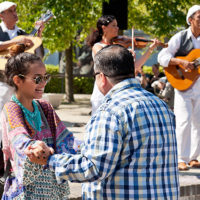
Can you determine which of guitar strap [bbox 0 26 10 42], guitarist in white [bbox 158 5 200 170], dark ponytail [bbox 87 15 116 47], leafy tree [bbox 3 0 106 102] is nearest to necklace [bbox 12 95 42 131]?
guitar strap [bbox 0 26 10 42]

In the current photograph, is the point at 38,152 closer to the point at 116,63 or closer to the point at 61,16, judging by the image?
the point at 116,63

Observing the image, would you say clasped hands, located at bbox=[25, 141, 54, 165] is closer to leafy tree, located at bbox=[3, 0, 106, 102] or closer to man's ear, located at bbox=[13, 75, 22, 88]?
man's ear, located at bbox=[13, 75, 22, 88]

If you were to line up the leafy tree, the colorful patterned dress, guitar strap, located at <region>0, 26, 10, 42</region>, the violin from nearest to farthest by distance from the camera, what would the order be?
the colorful patterned dress, guitar strap, located at <region>0, 26, 10, 42</region>, the violin, the leafy tree

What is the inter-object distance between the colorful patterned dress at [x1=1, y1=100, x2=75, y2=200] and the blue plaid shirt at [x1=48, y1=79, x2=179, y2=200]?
315mm

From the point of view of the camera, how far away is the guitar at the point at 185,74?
657 cm

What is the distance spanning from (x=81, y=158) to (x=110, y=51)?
600 mm

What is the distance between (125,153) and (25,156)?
65cm

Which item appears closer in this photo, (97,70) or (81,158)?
(81,158)

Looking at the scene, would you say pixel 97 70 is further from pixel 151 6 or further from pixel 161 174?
pixel 151 6

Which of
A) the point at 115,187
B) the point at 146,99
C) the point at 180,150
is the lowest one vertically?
the point at 180,150

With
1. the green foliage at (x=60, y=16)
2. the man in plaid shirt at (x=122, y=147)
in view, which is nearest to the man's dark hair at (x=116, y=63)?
the man in plaid shirt at (x=122, y=147)

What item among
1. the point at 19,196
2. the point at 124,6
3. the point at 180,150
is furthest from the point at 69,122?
the point at 19,196

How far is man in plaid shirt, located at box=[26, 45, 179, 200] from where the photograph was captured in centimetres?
253

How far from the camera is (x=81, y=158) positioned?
2.57 m
